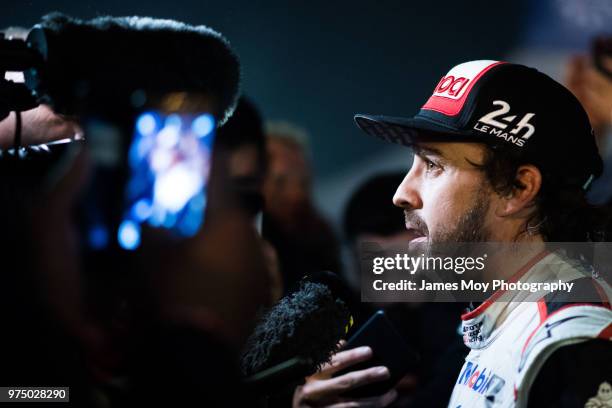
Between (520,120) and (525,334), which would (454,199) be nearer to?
(520,120)

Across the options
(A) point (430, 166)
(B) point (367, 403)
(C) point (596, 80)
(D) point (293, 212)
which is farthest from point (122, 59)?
(C) point (596, 80)

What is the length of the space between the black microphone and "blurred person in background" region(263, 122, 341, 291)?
944 millimetres

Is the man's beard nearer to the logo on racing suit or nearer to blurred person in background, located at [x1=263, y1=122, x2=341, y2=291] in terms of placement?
the logo on racing suit

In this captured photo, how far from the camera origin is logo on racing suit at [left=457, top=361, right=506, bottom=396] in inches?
53.1

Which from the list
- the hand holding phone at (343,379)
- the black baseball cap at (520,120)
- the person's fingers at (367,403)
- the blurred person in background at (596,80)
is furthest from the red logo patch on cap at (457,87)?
the blurred person in background at (596,80)

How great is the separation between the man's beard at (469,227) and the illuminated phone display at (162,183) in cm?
68

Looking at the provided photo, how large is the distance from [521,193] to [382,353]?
0.48 m

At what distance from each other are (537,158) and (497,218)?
0.15 meters

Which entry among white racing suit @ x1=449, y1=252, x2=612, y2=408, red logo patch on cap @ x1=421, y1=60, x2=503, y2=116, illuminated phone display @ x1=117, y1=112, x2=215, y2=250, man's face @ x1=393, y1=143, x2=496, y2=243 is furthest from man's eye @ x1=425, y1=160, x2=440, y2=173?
illuminated phone display @ x1=117, y1=112, x2=215, y2=250

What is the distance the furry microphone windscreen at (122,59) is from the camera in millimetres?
1023

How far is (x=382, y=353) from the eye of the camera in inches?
65.0

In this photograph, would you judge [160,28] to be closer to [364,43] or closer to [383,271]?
[383,271]

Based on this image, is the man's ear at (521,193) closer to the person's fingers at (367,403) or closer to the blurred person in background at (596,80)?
the person's fingers at (367,403)

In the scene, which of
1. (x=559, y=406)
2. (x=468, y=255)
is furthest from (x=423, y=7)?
(x=559, y=406)
